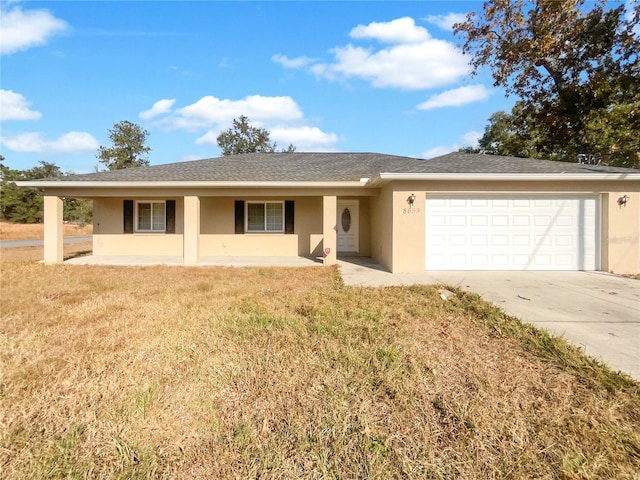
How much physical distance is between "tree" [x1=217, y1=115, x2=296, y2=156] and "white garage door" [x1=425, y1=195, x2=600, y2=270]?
31.9m

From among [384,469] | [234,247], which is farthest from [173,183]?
[384,469]

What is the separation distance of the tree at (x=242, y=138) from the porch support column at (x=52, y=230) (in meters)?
28.3

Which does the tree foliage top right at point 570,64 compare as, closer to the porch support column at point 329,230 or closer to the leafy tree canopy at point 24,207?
the porch support column at point 329,230

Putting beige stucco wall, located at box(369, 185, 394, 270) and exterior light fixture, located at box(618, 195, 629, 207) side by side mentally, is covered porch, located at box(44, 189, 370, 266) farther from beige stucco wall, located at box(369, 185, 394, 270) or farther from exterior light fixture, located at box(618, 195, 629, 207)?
exterior light fixture, located at box(618, 195, 629, 207)

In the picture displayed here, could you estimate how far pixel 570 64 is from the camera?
16.6m

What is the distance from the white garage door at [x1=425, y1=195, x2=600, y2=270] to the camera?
345 inches

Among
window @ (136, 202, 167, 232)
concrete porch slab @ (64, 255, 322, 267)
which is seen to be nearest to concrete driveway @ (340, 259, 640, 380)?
concrete porch slab @ (64, 255, 322, 267)

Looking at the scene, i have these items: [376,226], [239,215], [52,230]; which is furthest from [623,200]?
[52,230]

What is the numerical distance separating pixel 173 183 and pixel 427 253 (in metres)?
8.32

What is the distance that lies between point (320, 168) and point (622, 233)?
31.0 ft

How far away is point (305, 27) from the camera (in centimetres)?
1138

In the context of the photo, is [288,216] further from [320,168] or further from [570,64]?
[570,64]

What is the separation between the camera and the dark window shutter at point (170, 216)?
40.1ft

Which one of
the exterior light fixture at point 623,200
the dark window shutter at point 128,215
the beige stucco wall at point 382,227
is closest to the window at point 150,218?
the dark window shutter at point 128,215
